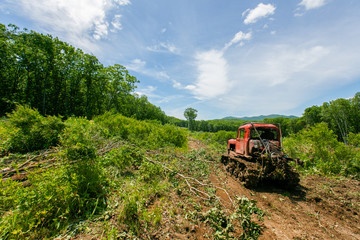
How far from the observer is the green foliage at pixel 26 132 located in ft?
15.2

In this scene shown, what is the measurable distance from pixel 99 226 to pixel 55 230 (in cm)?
65

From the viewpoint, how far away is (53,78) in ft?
75.3

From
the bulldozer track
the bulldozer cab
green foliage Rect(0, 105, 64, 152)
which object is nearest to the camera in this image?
green foliage Rect(0, 105, 64, 152)

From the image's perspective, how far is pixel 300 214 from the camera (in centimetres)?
401

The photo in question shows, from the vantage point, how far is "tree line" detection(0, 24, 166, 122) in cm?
1864

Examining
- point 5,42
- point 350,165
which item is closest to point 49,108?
point 5,42

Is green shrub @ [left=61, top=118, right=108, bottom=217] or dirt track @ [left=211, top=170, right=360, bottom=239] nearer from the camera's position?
green shrub @ [left=61, top=118, right=108, bottom=217]

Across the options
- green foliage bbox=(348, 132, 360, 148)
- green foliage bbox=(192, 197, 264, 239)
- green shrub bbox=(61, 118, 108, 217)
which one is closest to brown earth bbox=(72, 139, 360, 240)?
green foliage bbox=(192, 197, 264, 239)

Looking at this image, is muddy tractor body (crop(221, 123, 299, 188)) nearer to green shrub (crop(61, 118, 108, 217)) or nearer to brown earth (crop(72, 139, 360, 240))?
brown earth (crop(72, 139, 360, 240))

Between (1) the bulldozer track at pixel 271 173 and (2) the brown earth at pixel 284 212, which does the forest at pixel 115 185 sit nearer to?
(2) the brown earth at pixel 284 212

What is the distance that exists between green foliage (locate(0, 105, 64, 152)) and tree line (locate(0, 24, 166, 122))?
668 inches

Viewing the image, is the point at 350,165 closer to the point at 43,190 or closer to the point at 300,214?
the point at 300,214

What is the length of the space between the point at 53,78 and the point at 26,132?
84.8 ft

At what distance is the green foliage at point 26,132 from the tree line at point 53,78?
55.7ft
